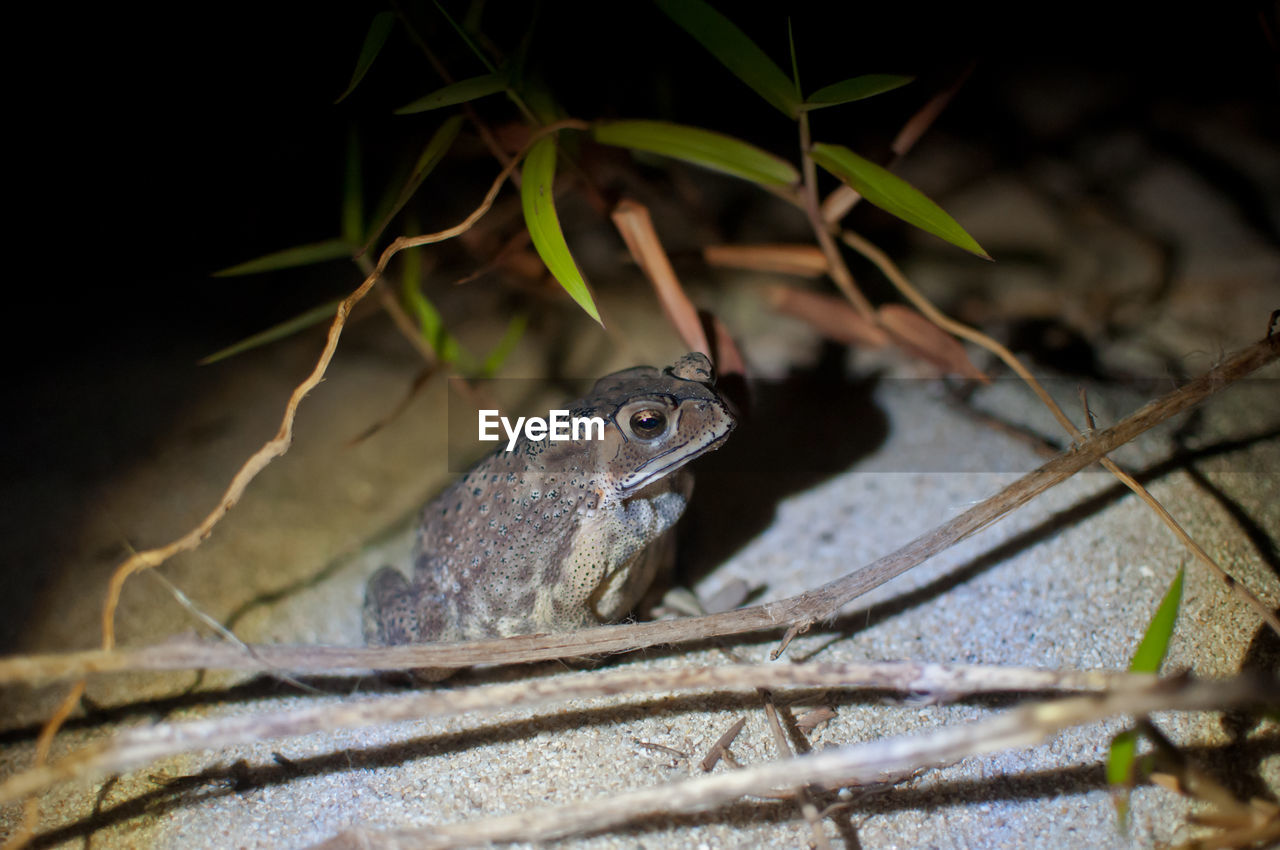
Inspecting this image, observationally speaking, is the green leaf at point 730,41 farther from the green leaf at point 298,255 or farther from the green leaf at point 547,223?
the green leaf at point 298,255

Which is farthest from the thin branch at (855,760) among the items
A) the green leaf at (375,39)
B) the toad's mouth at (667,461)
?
the green leaf at (375,39)

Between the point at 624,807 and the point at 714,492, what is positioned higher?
the point at 714,492

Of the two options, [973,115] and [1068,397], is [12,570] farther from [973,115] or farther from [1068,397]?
[973,115]

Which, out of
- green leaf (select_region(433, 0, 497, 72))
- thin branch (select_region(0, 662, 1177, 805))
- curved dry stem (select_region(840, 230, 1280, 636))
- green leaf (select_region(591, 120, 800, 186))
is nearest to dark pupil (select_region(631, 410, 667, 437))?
thin branch (select_region(0, 662, 1177, 805))

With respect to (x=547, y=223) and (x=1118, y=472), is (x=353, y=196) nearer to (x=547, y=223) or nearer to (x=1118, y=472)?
(x=547, y=223)

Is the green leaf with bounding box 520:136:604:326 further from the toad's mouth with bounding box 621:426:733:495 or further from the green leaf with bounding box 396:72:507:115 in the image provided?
the toad's mouth with bounding box 621:426:733:495

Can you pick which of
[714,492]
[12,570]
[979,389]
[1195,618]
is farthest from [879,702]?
[12,570]
